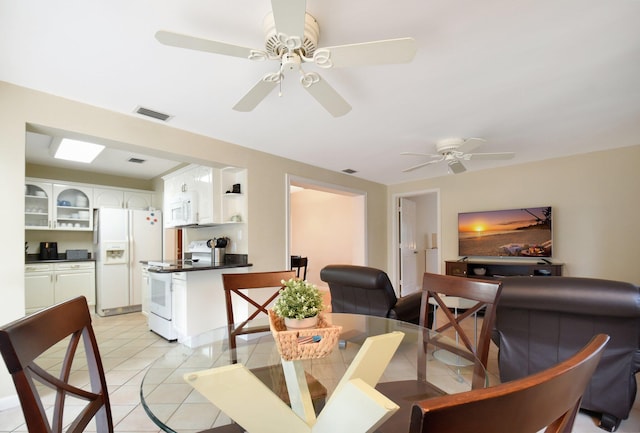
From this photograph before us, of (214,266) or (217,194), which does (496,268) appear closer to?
(214,266)

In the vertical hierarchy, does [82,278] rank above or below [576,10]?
below

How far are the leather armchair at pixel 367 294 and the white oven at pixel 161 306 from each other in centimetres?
194

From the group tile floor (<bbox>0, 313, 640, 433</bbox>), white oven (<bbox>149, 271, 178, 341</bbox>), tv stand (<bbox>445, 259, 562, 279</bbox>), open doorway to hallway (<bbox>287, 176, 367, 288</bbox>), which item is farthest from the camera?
open doorway to hallway (<bbox>287, 176, 367, 288</bbox>)

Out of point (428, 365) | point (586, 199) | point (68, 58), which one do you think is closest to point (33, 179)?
point (68, 58)

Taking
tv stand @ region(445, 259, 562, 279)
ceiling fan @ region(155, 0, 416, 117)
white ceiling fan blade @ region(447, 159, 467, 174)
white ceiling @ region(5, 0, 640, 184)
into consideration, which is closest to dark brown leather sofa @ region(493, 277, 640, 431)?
white ceiling @ region(5, 0, 640, 184)

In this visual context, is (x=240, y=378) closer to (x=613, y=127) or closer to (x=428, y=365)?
(x=428, y=365)

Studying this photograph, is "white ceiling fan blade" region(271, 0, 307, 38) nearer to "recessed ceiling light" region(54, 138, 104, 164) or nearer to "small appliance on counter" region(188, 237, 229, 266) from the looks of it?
"small appliance on counter" region(188, 237, 229, 266)

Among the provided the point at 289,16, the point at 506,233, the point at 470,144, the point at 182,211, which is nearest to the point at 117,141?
the point at 182,211

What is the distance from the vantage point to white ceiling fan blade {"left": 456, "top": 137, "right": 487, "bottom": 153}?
114 inches

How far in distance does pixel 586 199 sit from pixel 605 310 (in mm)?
3180

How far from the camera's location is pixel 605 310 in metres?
1.57

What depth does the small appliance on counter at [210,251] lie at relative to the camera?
3756 millimetres

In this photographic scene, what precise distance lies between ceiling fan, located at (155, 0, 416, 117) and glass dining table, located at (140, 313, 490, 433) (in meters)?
1.25

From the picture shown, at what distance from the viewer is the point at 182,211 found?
405cm
